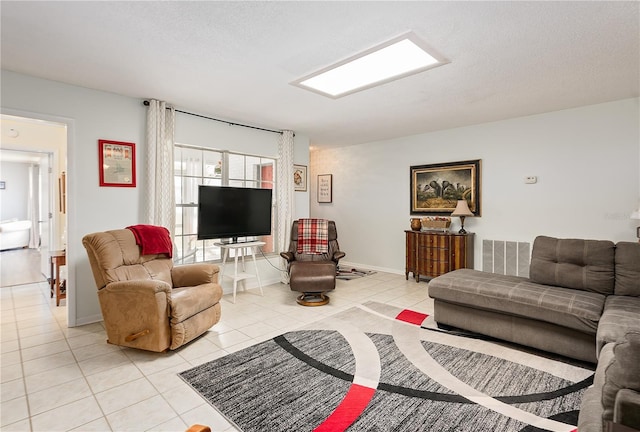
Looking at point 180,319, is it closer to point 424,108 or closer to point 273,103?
point 273,103

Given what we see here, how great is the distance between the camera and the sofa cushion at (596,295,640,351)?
2086mm

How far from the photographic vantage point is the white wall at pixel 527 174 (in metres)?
3.91

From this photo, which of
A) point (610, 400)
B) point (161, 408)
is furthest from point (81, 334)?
point (610, 400)

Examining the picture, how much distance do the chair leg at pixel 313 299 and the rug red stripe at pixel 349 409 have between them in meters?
1.89

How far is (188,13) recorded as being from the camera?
2.10m

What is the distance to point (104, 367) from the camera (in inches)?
100

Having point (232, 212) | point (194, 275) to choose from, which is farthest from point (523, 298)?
point (232, 212)

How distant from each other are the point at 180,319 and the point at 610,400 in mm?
2738

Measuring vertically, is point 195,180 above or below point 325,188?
below

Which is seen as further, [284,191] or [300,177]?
[300,177]

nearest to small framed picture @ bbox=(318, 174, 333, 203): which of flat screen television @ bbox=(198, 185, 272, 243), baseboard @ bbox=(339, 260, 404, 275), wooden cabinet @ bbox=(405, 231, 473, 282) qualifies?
baseboard @ bbox=(339, 260, 404, 275)

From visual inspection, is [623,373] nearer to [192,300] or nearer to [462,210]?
[192,300]

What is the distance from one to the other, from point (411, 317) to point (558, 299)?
1.46 m

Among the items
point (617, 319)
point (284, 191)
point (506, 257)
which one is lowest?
point (617, 319)
